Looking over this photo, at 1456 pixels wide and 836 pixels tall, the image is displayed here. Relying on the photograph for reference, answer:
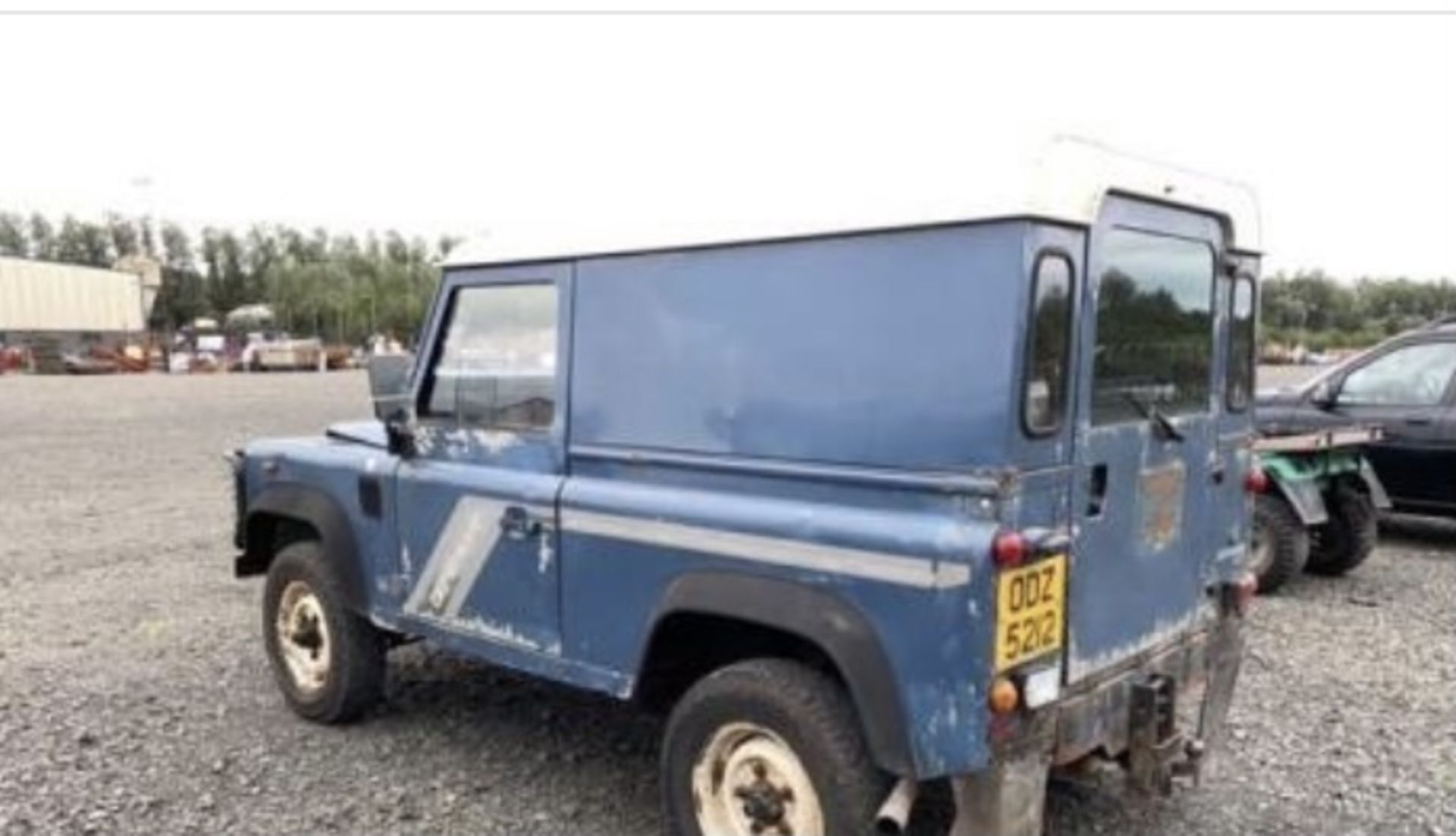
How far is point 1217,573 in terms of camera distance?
4.65 m

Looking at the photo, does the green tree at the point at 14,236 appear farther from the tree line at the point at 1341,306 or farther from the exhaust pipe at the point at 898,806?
the exhaust pipe at the point at 898,806

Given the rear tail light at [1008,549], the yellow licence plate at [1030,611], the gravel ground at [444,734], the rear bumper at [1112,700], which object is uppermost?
the rear tail light at [1008,549]

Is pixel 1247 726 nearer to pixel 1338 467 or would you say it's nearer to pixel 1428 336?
pixel 1338 467

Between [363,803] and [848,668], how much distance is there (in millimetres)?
2242

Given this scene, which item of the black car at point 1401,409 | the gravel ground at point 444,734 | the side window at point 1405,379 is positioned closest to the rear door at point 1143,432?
the gravel ground at point 444,734

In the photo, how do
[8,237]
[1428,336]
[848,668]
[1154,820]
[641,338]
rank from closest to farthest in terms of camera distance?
1. [848,668]
2. [641,338]
3. [1154,820]
4. [1428,336]
5. [8,237]

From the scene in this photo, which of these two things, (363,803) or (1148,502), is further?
(363,803)

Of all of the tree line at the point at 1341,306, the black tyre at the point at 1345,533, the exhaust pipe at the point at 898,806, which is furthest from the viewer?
the tree line at the point at 1341,306

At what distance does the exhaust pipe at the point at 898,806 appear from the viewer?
3682 mm

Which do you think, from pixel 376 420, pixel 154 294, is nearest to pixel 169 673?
pixel 376 420

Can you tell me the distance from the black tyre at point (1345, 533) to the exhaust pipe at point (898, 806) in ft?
20.9

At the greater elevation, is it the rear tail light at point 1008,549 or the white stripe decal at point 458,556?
the rear tail light at point 1008,549

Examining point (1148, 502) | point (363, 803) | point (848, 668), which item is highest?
point (1148, 502)

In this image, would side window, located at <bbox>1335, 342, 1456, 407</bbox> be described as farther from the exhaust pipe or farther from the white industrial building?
the white industrial building
